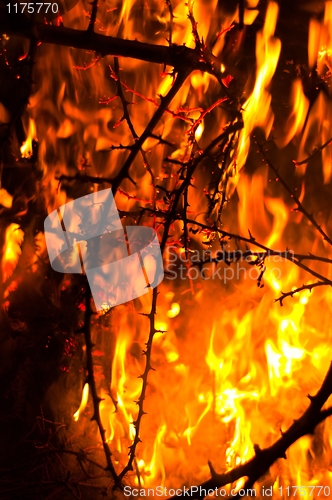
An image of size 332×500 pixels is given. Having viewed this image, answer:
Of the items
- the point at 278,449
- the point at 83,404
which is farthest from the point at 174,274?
the point at 278,449

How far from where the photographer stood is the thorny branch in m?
1.36

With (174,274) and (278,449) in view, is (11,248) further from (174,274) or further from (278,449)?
(278,449)

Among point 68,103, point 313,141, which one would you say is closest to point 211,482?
point 313,141

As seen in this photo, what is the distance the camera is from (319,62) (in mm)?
1526

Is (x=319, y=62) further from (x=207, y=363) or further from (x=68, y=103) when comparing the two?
(x=207, y=363)

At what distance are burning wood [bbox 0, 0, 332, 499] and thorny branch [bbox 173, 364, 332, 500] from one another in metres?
0.08

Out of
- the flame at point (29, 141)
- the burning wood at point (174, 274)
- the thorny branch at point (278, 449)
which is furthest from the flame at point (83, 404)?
the flame at point (29, 141)

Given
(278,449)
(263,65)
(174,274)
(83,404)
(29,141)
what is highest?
(263,65)

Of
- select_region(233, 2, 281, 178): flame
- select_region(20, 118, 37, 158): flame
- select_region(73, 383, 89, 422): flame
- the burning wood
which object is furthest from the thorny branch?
select_region(20, 118, 37, 158): flame

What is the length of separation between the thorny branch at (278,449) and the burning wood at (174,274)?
0.27 feet

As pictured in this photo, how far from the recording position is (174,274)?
1.67 meters

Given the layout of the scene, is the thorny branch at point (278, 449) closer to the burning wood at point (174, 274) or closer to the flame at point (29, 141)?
the burning wood at point (174, 274)

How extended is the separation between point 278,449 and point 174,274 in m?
0.63

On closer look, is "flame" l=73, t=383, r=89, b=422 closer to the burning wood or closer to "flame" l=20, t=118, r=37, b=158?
the burning wood
